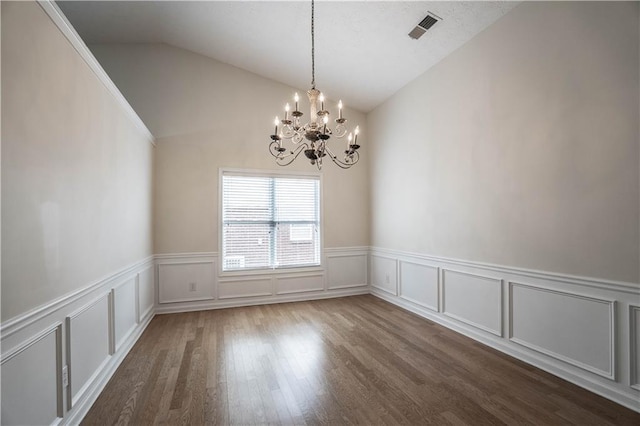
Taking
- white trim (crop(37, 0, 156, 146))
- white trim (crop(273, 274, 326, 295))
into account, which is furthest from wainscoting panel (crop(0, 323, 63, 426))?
white trim (crop(273, 274, 326, 295))

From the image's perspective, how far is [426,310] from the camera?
13.5ft

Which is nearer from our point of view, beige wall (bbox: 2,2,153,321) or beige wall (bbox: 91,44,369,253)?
beige wall (bbox: 2,2,153,321)

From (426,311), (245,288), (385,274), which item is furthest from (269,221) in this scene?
(426,311)

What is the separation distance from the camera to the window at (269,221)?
4.76m

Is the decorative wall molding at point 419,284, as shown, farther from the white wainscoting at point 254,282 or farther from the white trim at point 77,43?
the white trim at point 77,43

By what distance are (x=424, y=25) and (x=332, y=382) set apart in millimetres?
3604

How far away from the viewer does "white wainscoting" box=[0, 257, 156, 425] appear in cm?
148

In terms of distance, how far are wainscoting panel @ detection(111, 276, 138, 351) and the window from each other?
1480 mm

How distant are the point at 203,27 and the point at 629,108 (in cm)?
448

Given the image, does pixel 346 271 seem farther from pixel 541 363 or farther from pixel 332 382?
pixel 541 363

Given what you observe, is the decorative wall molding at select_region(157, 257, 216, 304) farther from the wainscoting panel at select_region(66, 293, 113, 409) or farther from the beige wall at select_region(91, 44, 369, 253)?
the wainscoting panel at select_region(66, 293, 113, 409)

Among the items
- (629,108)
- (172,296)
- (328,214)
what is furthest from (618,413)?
(172,296)

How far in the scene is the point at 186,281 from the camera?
450cm

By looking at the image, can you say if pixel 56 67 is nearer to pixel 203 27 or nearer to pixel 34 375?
pixel 34 375
